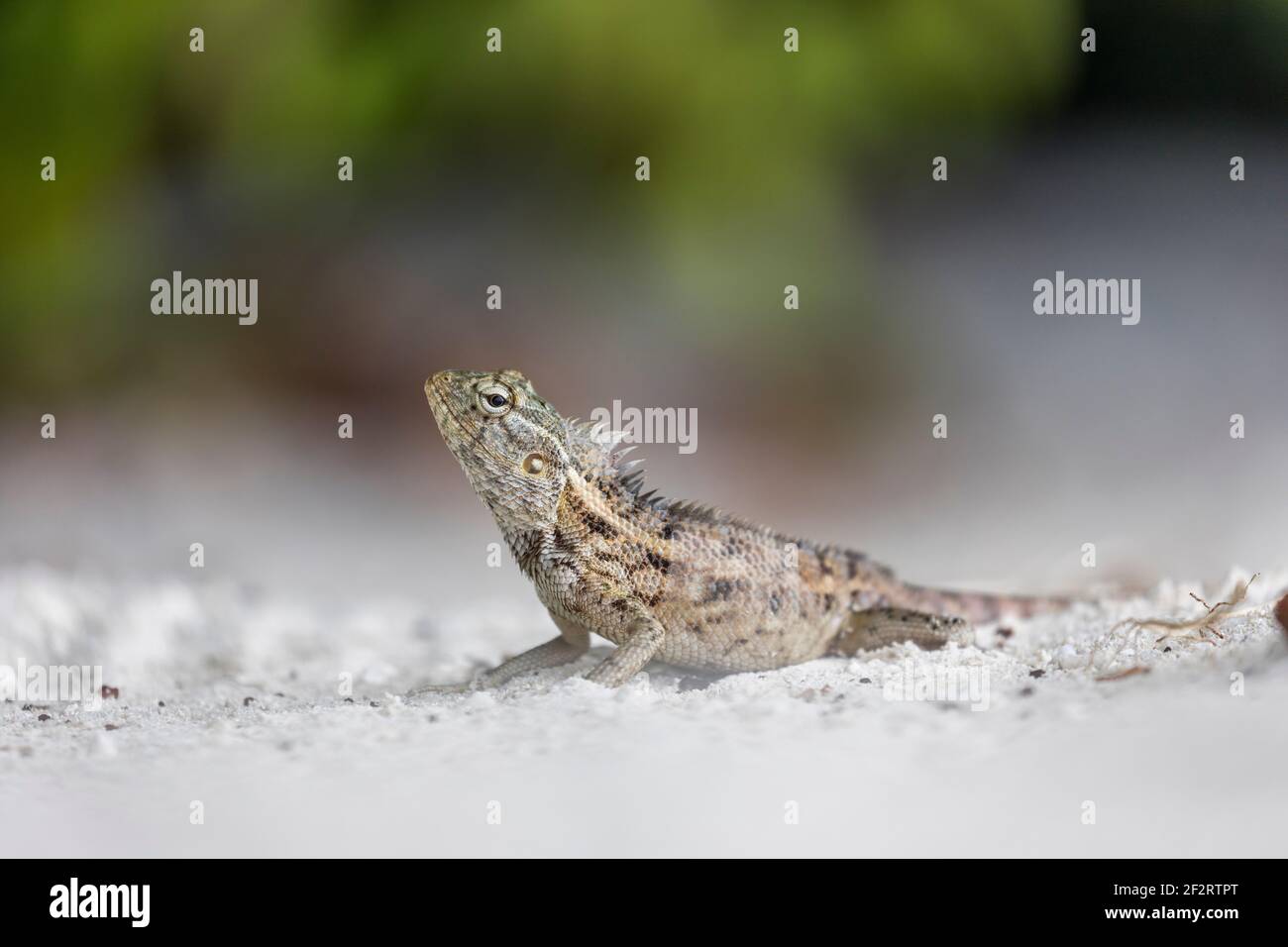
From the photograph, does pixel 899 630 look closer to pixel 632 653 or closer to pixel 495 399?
pixel 632 653

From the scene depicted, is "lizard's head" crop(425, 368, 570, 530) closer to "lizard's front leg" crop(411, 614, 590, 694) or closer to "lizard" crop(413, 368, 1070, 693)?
"lizard" crop(413, 368, 1070, 693)

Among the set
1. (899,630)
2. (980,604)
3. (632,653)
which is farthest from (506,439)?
(980,604)

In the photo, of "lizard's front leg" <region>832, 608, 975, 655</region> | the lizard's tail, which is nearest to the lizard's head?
"lizard's front leg" <region>832, 608, 975, 655</region>

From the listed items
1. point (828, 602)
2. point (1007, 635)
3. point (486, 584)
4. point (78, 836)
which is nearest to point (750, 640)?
point (828, 602)

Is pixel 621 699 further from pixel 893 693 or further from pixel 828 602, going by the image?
pixel 828 602

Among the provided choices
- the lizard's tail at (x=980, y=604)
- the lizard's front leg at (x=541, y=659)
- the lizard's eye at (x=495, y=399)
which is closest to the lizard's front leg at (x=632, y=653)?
the lizard's front leg at (x=541, y=659)

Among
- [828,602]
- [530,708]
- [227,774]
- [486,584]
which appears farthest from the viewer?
[486,584]
